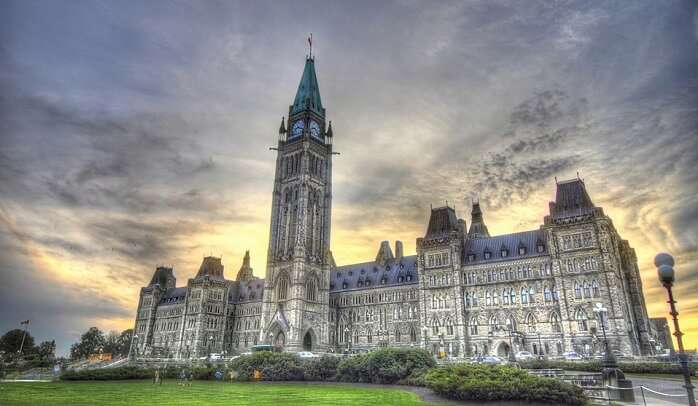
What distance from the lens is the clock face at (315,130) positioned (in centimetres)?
9682

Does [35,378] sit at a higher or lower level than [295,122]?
lower

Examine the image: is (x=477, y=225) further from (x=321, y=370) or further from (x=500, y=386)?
(x=500, y=386)

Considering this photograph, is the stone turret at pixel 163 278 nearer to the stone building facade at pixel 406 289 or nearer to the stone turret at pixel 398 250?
the stone building facade at pixel 406 289

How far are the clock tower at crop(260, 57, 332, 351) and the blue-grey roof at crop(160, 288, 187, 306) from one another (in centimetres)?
3916

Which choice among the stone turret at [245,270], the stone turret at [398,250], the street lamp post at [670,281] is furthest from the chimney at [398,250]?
the street lamp post at [670,281]

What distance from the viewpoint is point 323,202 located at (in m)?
93.3

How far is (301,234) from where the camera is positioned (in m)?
85.9

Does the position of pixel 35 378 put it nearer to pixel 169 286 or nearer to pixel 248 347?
pixel 248 347

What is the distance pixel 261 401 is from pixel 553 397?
46.5ft

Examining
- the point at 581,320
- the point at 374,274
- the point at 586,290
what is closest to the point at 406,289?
the point at 374,274

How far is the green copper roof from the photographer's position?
9900cm

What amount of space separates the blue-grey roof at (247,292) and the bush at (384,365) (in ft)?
234

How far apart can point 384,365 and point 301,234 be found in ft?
173

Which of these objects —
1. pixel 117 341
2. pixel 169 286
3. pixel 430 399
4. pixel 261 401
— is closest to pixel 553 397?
pixel 430 399
